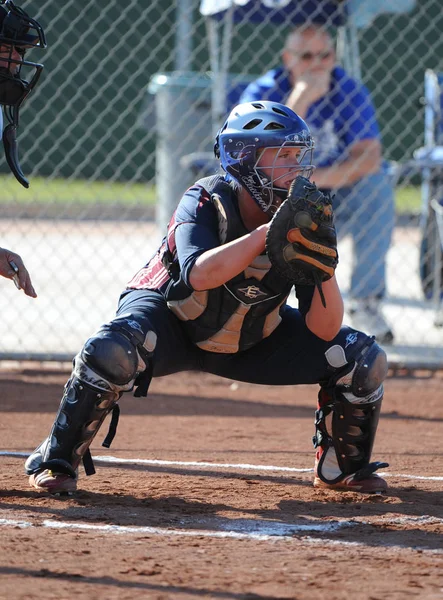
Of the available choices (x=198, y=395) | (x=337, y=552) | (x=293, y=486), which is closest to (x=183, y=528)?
(x=337, y=552)

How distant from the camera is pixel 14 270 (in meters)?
3.80

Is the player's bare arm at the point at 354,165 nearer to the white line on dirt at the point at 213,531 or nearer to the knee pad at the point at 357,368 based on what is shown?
the knee pad at the point at 357,368

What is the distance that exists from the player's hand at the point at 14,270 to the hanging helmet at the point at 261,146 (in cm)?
86

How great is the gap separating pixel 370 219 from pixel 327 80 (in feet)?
3.48

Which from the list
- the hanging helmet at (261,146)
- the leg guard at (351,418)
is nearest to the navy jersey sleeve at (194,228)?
the hanging helmet at (261,146)

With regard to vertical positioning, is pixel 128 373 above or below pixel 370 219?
above

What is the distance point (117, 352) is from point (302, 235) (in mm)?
766

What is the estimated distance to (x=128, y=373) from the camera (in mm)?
3734

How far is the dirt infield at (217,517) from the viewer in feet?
9.50

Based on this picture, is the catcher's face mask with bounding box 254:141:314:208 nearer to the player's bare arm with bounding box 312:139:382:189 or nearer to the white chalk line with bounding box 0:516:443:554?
the white chalk line with bounding box 0:516:443:554

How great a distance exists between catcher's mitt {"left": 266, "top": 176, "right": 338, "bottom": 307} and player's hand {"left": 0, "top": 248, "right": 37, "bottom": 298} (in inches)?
35.6

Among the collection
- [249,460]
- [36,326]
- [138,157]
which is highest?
[249,460]

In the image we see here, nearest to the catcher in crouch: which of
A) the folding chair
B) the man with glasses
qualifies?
the man with glasses

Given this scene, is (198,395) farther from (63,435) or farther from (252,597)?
(252,597)
